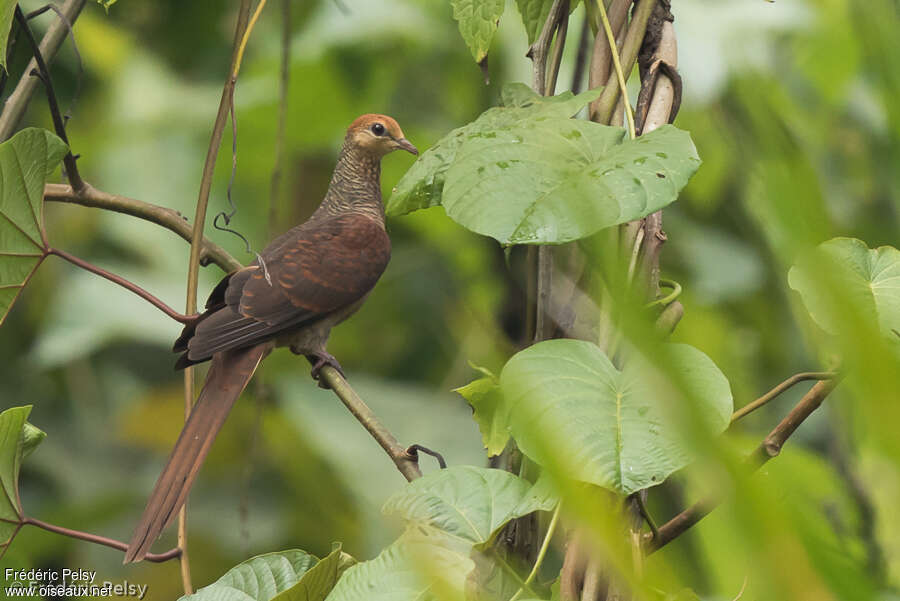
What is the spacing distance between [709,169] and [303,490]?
141cm

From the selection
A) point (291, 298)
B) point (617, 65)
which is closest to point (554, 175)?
point (617, 65)

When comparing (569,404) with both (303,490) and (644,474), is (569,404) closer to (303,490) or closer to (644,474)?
(644,474)

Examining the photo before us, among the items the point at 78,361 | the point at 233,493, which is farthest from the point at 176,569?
the point at 78,361

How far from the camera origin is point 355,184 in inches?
80.2

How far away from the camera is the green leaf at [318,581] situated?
85 cm

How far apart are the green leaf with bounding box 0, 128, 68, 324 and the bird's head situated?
3.27ft

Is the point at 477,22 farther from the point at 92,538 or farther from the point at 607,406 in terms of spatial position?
the point at 92,538

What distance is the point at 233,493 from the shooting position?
9.00 ft

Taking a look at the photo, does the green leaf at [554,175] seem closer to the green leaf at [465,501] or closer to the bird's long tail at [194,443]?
the green leaf at [465,501]

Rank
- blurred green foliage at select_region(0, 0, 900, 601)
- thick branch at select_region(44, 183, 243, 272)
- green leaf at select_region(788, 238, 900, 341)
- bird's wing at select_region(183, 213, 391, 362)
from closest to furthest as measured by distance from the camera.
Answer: green leaf at select_region(788, 238, 900, 341) → thick branch at select_region(44, 183, 243, 272) → bird's wing at select_region(183, 213, 391, 362) → blurred green foliage at select_region(0, 0, 900, 601)

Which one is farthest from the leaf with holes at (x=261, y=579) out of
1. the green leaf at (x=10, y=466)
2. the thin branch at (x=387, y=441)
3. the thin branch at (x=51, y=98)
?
the thin branch at (x=51, y=98)

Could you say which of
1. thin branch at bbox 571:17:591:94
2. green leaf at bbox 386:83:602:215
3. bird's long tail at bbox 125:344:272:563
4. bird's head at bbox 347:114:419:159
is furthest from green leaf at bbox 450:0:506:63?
bird's head at bbox 347:114:419:159

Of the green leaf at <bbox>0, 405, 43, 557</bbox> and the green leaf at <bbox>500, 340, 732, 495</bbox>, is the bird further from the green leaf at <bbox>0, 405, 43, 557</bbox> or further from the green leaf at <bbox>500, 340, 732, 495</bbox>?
the green leaf at <bbox>500, 340, 732, 495</bbox>

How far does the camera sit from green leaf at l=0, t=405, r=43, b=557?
0.96 metres
